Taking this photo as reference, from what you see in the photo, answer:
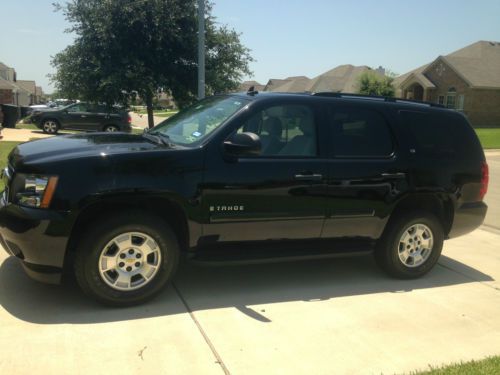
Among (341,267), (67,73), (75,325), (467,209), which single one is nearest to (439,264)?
(467,209)

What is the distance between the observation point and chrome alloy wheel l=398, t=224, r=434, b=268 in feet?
18.0

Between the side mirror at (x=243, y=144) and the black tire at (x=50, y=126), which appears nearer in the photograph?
the side mirror at (x=243, y=144)

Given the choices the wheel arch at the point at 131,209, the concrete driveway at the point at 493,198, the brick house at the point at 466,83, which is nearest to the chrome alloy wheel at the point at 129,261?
the wheel arch at the point at 131,209

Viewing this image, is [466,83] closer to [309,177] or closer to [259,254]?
[309,177]

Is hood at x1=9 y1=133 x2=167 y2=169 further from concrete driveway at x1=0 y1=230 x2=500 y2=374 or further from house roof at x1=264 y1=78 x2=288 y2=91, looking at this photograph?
house roof at x1=264 y1=78 x2=288 y2=91

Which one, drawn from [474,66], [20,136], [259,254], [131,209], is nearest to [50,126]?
[20,136]

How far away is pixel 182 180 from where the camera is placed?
428 cm

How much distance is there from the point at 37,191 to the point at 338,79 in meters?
56.6

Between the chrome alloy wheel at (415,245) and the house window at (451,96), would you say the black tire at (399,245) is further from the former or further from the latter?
the house window at (451,96)

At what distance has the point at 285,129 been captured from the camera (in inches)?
193

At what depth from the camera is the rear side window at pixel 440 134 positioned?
5469 millimetres

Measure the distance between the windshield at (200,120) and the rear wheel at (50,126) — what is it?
19244 millimetres

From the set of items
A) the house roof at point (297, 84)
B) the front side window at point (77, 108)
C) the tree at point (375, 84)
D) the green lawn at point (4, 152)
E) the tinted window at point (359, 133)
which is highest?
the house roof at point (297, 84)

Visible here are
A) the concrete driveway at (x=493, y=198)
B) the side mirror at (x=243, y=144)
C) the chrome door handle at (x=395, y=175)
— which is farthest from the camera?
the concrete driveway at (x=493, y=198)
